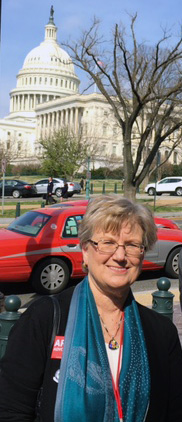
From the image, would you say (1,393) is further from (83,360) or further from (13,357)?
(83,360)

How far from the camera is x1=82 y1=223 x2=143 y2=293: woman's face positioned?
2.55m

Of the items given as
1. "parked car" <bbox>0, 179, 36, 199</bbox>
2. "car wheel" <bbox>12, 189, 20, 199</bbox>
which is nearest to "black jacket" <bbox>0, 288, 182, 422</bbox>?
"parked car" <bbox>0, 179, 36, 199</bbox>

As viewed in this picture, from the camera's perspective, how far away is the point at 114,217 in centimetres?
256

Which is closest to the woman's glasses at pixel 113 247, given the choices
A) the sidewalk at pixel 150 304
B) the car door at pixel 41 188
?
→ the sidewalk at pixel 150 304

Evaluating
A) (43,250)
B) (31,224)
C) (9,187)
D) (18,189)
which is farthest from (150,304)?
(9,187)

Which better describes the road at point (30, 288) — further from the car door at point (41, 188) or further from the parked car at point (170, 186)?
the parked car at point (170, 186)

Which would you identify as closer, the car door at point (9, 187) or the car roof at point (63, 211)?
the car roof at point (63, 211)

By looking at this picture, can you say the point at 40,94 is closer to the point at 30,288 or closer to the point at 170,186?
the point at 170,186

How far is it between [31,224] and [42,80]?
139115mm

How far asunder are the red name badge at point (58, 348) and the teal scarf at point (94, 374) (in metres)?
0.03

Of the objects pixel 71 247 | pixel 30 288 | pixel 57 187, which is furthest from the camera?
pixel 57 187

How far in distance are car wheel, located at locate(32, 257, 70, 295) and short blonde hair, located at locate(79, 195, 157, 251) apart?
6.96m

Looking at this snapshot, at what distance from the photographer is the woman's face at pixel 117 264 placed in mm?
2549

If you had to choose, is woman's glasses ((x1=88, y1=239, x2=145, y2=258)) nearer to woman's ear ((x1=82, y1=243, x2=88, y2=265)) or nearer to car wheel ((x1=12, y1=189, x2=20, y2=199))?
woman's ear ((x1=82, y1=243, x2=88, y2=265))
